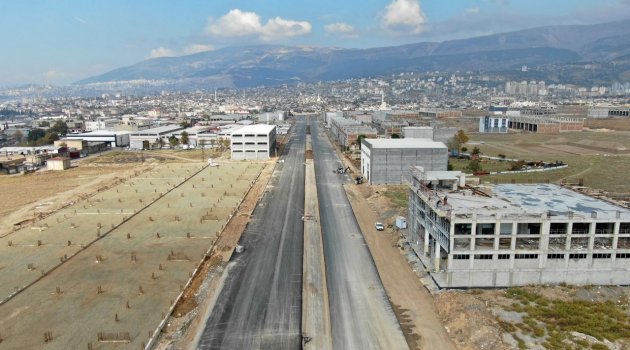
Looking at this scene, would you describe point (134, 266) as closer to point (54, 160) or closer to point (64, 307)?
point (64, 307)

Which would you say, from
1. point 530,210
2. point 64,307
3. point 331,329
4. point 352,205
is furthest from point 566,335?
point 352,205

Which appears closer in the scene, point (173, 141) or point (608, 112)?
point (173, 141)

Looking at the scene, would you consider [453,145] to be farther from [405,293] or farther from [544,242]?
[405,293]

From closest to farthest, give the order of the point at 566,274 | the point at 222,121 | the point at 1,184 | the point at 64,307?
the point at 64,307 < the point at 566,274 < the point at 1,184 < the point at 222,121

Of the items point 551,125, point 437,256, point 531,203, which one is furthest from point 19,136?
point 551,125

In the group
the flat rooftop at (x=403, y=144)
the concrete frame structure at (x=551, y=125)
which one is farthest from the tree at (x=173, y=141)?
the concrete frame structure at (x=551, y=125)
